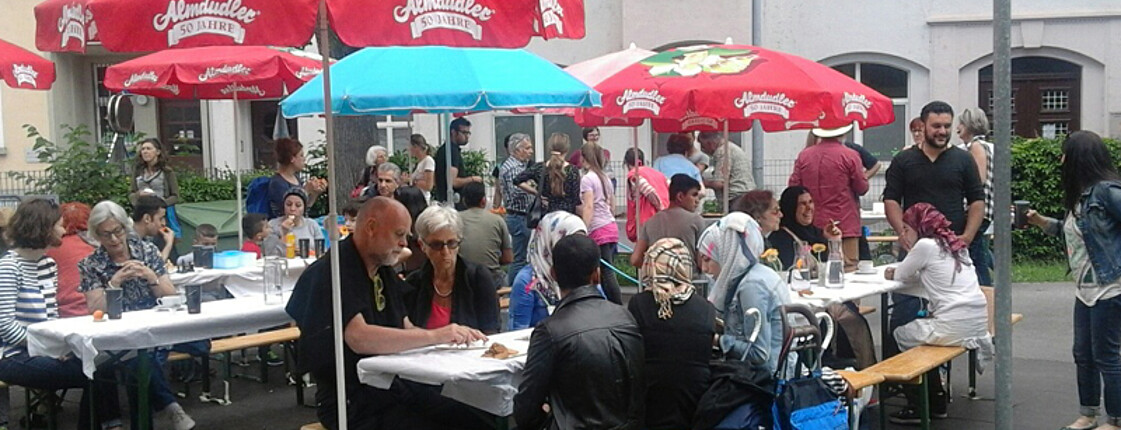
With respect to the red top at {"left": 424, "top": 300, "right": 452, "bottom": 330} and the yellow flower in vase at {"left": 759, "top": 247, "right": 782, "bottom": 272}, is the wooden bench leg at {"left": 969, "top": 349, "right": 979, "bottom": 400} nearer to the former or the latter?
the yellow flower in vase at {"left": 759, "top": 247, "right": 782, "bottom": 272}

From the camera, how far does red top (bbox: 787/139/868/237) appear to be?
1028 cm

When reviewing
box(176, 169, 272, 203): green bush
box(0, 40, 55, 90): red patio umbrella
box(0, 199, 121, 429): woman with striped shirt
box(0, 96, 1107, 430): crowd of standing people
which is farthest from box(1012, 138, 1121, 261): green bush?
box(0, 199, 121, 429): woman with striped shirt

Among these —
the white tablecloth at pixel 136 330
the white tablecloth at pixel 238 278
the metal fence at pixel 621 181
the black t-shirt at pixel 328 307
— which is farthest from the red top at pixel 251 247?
the metal fence at pixel 621 181

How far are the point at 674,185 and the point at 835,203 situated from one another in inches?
63.7

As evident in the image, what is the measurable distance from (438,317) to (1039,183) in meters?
11.7

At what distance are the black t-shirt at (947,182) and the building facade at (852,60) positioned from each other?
1016cm

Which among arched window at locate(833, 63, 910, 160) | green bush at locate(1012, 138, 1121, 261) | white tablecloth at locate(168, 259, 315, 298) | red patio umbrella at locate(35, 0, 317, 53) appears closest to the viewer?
red patio umbrella at locate(35, 0, 317, 53)

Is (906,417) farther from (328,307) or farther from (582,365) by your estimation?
(328,307)

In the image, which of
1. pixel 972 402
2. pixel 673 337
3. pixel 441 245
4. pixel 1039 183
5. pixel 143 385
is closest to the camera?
pixel 673 337

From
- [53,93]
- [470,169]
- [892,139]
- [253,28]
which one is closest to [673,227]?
[253,28]

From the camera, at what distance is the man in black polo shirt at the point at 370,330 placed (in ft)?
17.7

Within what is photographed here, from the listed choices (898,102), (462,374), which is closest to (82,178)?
(462,374)

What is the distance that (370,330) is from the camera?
17.9 ft

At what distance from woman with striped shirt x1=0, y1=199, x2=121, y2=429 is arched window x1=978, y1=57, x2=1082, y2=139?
1720cm
